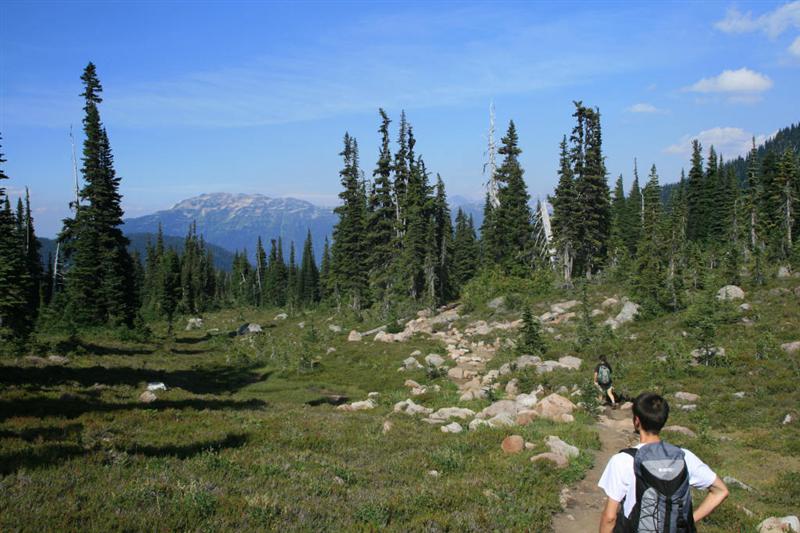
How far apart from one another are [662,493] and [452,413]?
42.6 ft

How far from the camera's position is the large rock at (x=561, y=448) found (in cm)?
1161

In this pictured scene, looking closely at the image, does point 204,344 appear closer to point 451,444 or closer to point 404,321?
point 404,321

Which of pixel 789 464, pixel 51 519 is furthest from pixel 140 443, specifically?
pixel 789 464

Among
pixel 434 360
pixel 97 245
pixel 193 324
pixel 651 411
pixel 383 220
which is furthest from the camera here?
pixel 193 324

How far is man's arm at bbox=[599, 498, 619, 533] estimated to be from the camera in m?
4.78

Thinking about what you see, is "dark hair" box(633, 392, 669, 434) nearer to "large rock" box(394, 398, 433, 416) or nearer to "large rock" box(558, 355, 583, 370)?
"large rock" box(394, 398, 433, 416)

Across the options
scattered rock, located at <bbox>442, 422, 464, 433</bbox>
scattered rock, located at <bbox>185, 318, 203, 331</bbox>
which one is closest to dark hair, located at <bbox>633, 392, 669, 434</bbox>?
scattered rock, located at <bbox>442, 422, 464, 433</bbox>

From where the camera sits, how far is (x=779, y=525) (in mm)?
7570

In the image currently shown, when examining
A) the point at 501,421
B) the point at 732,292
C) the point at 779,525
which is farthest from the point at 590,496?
the point at 732,292

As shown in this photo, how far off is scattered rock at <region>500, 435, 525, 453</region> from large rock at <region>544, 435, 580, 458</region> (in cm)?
65

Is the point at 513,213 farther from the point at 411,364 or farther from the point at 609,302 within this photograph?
the point at 411,364

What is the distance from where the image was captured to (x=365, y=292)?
184 ft

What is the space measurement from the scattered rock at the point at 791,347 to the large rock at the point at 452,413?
1262 cm

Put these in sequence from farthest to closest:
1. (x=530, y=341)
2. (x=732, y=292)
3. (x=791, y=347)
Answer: (x=732, y=292), (x=530, y=341), (x=791, y=347)
